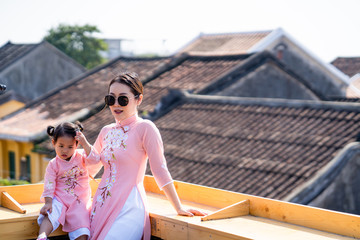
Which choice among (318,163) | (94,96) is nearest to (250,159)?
(318,163)

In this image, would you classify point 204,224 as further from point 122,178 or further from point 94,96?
point 94,96

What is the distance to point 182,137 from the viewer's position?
1110 cm

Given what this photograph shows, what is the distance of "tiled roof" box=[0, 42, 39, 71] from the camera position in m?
23.0

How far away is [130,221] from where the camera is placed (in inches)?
138

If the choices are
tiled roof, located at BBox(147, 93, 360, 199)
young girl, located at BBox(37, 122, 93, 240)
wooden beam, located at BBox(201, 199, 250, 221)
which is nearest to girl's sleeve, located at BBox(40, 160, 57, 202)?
young girl, located at BBox(37, 122, 93, 240)

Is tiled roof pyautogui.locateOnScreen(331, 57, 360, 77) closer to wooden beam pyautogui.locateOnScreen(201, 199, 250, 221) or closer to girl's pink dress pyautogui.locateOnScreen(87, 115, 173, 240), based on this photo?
wooden beam pyautogui.locateOnScreen(201, 199, 250, 221)

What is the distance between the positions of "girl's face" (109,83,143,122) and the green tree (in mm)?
32795

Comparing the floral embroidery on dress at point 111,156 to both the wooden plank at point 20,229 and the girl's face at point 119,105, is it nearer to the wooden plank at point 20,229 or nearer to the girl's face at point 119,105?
the girl's face at point 119,105

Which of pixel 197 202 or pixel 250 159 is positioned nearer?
pixel 197 202

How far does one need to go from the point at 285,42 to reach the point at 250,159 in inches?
531

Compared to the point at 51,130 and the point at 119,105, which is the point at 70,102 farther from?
the point at 119,105

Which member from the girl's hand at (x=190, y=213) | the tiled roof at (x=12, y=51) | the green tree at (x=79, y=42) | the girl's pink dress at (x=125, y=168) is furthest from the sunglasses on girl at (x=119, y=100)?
the green tree at (x=79, y=42)

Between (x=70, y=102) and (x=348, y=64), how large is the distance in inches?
725

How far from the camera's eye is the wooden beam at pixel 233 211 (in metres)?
3.49
